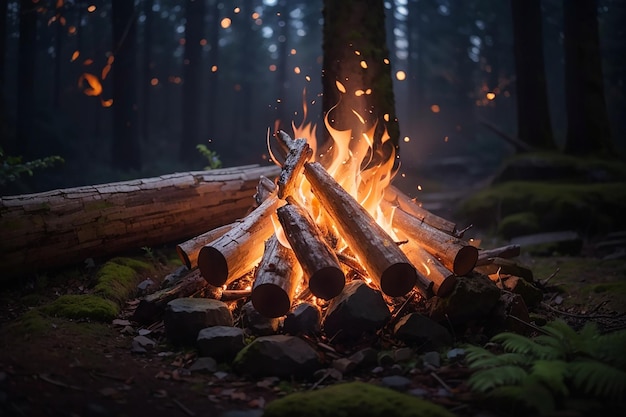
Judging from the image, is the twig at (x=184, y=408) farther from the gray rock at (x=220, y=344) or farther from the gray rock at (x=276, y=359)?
the gray rock at (x=220, y=344)

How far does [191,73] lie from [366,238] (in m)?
18.3

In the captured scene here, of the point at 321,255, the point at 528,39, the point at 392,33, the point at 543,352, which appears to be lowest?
the point at 543,352

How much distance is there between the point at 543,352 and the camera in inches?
133

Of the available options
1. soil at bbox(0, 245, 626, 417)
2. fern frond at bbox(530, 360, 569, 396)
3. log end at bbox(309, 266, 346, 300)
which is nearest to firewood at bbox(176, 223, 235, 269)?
soil at bbox(0, 245, 626, 417)

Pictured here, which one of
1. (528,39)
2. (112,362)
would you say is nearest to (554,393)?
(112,362)

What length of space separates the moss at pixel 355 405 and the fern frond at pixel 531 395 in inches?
16.2

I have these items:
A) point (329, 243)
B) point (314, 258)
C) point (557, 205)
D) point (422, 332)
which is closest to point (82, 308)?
point (314, 258)

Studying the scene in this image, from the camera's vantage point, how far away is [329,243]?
5.26 metres

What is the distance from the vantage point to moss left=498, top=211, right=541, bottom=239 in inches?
405

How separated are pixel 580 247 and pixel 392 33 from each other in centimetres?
3321

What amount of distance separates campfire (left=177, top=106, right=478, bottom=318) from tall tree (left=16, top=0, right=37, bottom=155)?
11547 mm

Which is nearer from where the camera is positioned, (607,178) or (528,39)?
(607,178)

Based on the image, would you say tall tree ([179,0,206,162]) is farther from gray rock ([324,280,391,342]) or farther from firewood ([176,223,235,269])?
gray rock ([324,280,391,342])

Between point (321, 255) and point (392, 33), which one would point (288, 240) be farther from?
point (392, 33)
